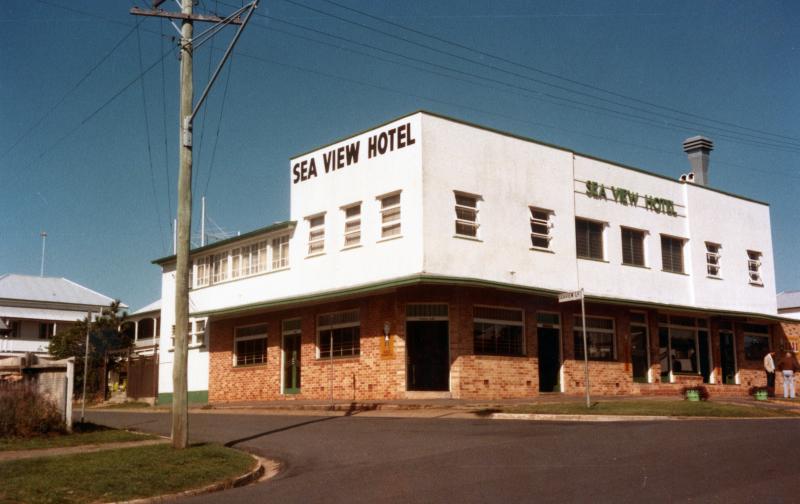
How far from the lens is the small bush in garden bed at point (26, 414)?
1565cm

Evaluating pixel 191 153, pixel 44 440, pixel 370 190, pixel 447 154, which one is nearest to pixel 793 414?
pixel 447 154

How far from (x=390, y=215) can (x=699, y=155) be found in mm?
16848

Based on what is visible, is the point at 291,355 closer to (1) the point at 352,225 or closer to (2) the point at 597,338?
(1) the point at 352,225

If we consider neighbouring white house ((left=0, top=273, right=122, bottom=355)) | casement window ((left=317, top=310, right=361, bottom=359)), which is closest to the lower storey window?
casement window ((left=317, top=310, right=361, bottom=359))

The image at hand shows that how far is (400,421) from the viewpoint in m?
19.1

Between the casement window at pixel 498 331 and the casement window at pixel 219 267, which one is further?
the casement window at pixel 219 267

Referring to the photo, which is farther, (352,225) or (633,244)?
(633,244)

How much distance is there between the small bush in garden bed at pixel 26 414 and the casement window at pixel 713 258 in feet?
82.5

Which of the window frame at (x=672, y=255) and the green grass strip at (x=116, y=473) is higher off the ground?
the window frame at (x=672, y=255)

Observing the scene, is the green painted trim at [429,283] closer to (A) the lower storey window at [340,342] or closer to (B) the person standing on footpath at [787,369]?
(A) the lower storey window at [340,342]

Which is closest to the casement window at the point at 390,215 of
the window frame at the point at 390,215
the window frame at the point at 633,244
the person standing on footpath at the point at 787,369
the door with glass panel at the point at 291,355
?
the window frame at the point at 390,215

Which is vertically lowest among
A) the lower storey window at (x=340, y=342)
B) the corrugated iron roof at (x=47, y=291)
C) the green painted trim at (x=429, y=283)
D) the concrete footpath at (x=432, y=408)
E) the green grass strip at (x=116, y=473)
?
the green grass strip at (x=116, y=473)

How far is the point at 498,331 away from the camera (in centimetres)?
2591

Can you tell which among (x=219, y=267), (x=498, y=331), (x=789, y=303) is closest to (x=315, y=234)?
(x=219, y=267)
